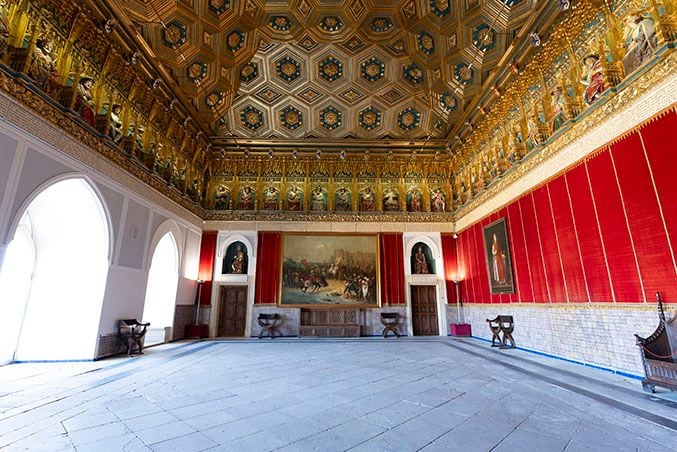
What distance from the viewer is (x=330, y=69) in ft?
42.5

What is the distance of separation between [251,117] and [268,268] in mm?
7085

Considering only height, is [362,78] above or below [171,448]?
above

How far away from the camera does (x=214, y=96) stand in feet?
41.2

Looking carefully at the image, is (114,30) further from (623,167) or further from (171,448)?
(623,167)

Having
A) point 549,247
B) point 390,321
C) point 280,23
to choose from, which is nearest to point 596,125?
point 549,247

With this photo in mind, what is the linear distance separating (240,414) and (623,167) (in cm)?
799

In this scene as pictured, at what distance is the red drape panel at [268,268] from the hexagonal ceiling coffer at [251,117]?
5.14 metres

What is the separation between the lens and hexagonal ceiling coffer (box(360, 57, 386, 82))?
12.6 m

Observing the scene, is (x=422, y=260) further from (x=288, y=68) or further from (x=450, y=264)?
(x=288, y=68)

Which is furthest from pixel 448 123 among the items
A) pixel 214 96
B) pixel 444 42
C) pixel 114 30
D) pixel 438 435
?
pixel 438 435

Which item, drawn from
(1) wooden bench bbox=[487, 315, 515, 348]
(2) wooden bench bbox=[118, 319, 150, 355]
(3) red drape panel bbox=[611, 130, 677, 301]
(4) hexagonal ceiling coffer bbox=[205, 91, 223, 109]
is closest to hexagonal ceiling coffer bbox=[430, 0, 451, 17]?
(3) red drape panel bbox=[611, 130, 677, 301]

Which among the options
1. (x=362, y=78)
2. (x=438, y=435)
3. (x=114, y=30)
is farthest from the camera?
(x=362, y=78)

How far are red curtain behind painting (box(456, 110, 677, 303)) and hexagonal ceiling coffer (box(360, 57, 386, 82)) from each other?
7607mm

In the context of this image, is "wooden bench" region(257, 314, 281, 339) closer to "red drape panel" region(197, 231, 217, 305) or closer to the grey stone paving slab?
"red drape panel" region(197, 231, 217, 305)
